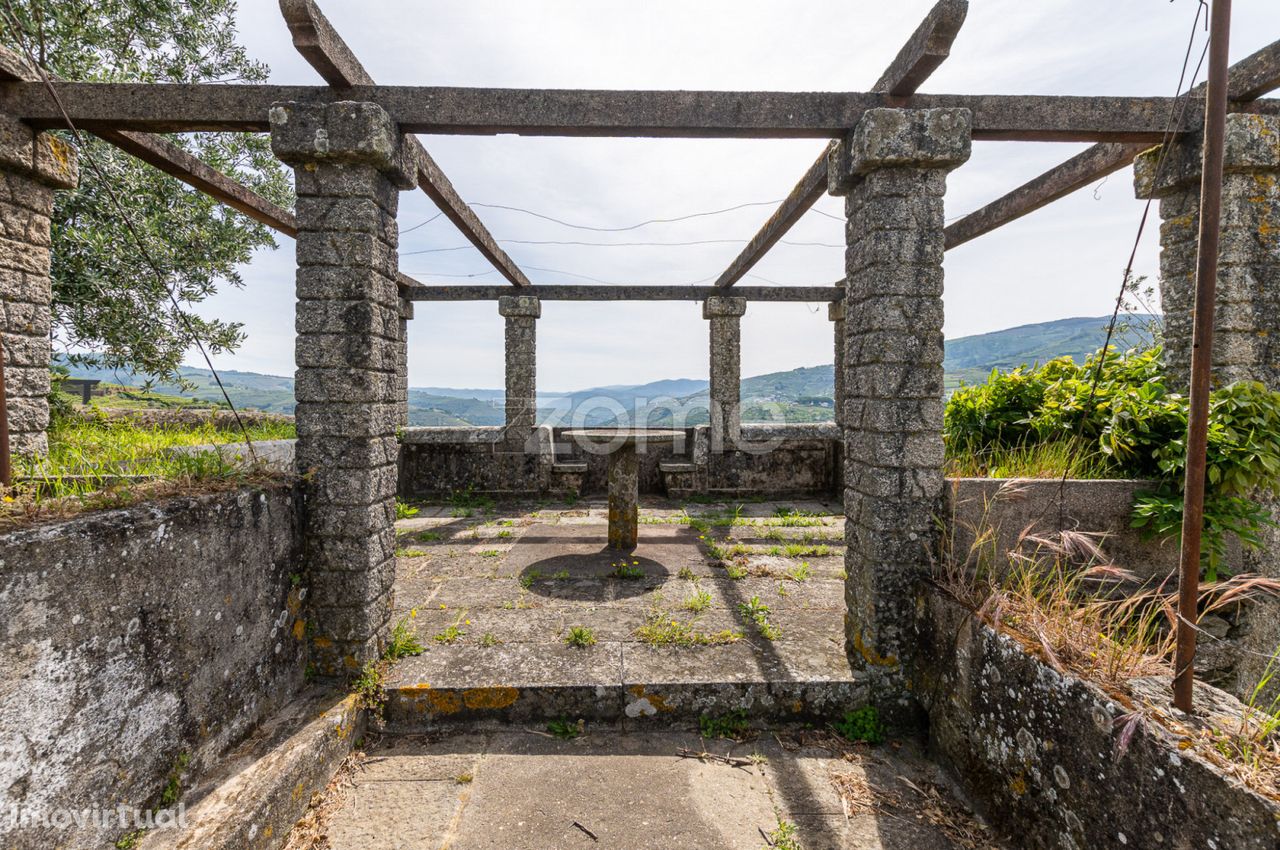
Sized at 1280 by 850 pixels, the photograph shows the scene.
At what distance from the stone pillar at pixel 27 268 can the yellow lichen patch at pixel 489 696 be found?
11.3 feet

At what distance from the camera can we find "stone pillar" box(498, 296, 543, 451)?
8.79 metres

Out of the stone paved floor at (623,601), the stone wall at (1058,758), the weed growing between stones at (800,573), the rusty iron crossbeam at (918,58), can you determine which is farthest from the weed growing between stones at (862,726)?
the rusty iron crossbeam at (918,58)

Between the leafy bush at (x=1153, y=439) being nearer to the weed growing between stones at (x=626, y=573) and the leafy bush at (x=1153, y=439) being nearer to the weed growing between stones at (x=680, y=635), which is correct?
the weed growing between stones at (x=680, y=635)

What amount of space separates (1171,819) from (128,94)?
613cm

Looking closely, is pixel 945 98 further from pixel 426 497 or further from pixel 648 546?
pixel 426 497

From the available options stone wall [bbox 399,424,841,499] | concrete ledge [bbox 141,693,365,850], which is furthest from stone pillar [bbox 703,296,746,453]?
concrete ledge [bbox 141,693,365,850]

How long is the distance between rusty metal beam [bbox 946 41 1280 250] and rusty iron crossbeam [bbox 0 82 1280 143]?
2.44 feet

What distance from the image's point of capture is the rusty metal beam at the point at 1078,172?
3.56 meters

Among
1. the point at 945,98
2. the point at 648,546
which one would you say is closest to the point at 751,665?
the point at 648,546

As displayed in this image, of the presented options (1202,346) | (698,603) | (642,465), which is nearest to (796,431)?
(642,465)

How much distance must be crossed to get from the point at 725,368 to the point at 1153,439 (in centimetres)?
609

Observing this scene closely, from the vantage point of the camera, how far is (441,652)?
3.49m

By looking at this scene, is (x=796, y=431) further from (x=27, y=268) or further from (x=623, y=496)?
(x=27, y=268)

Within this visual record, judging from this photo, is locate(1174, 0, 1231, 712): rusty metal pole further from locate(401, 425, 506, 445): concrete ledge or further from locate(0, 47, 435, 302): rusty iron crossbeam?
locate(401, 425, 506, 445): concrete ledge
